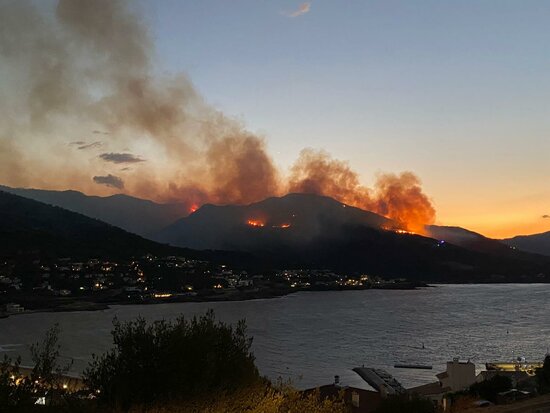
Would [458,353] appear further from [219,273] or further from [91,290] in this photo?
[219,273]

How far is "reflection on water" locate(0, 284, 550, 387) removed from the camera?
5397 cm

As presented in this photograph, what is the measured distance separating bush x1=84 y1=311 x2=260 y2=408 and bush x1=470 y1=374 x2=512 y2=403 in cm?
2021

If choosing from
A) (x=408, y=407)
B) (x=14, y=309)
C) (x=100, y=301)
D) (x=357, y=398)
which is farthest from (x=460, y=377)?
(x=100, y=301)

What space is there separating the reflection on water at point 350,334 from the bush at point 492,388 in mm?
14691

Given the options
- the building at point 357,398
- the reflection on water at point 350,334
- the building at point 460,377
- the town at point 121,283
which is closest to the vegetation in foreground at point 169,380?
the building at point 357,398

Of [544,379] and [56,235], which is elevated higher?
[56,235]

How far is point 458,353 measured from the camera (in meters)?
60.7

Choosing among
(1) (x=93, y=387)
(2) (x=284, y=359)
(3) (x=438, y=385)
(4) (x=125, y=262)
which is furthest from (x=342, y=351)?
(4) (x=125, y=262)

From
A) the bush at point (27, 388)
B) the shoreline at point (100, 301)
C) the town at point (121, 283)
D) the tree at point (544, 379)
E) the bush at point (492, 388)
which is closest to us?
the bush at point (27, 388)

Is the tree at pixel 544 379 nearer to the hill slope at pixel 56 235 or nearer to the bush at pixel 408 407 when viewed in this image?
the bush at pixel 408 407

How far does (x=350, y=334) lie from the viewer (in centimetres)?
7644

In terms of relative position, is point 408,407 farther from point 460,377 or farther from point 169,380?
point 460,377

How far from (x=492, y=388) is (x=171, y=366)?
2270 cm

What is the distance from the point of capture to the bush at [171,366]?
10570mm
